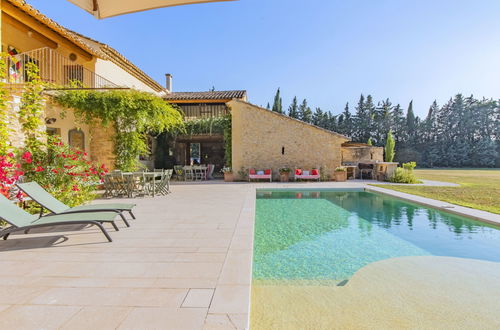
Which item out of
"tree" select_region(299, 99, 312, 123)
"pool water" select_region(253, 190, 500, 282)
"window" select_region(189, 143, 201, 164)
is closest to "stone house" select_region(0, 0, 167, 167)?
"pool water" select_region(253, 190, 500, 282)

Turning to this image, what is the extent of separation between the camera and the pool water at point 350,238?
338 centimetres

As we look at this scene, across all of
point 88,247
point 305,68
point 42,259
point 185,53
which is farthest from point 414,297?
point 185,53

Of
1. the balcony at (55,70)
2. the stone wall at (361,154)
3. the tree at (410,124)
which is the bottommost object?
the stone wall at (361,154)

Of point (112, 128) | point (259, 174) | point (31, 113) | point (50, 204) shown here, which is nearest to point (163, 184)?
point (112, 128)

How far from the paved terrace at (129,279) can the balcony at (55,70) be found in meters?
6.99

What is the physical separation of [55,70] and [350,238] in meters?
13.0

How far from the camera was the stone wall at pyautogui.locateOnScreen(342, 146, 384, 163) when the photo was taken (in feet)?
61.0

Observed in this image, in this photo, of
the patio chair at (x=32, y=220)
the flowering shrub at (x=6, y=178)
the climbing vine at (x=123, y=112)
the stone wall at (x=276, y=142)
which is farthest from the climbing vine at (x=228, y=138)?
the patio chair at (x=32, y=220)

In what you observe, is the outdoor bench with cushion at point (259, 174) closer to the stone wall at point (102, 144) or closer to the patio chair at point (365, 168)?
the patio chair at point (365, 168)

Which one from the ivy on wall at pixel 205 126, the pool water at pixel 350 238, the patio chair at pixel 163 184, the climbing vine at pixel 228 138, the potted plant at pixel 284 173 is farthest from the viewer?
the ivy on wall at pixel 205 126

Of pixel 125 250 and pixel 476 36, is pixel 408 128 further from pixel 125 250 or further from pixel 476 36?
pixel 125 250

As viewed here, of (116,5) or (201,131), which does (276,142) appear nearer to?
(201,131)

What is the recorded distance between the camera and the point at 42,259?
9.28ft

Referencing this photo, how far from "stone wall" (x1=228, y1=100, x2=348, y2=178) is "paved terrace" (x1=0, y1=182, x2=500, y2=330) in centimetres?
1022
